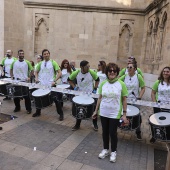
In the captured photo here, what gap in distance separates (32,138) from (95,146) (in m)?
1.44

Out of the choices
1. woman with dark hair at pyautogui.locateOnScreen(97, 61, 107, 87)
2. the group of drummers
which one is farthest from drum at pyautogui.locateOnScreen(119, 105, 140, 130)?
woman with dark hair at pyautogui.locateOnScreen(97, 61, 107, 87)

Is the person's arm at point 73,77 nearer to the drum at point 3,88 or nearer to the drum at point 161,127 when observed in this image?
the drum at point 3,88

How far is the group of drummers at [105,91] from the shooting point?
3771mm

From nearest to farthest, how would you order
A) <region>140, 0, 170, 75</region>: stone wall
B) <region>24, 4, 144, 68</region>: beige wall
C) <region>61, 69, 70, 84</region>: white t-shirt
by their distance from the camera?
<region>61, 69, 70, 84</region>: white t-shirt → <region>140, 0, 170, 75</region>: stone wall → <region>24, 4, 144, 68</region>: beige wall

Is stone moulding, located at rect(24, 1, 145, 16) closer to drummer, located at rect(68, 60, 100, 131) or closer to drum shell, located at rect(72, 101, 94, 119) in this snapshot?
drummer, located at rect(68, 60, 100, 131)

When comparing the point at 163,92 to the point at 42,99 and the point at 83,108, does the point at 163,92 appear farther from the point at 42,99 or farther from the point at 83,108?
the point at 42,99

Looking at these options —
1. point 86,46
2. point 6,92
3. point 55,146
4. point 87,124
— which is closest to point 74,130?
point 87,124

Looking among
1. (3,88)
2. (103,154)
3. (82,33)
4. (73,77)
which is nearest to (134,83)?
(73,77)

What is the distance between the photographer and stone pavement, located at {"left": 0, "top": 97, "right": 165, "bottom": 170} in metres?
3.79

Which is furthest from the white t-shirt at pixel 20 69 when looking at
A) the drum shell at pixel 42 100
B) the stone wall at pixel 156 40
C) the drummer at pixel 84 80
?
the stone wall at pixel 156 40

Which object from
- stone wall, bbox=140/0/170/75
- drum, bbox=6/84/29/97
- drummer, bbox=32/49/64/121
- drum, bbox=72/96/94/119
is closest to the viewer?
drum, bbox=72/96/94/119

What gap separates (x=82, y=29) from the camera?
41.6ft

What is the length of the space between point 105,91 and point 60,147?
1631 millimetres

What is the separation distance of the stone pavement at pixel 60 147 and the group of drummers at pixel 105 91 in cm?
25
